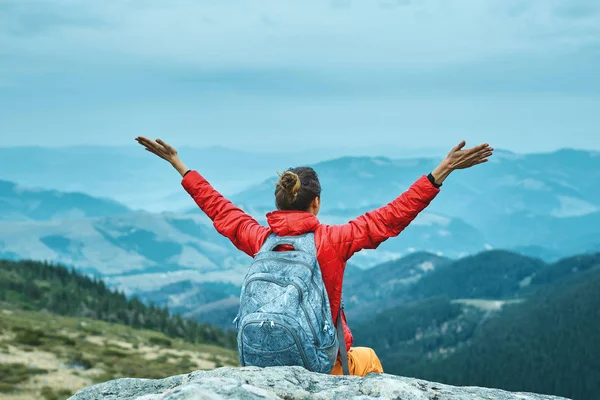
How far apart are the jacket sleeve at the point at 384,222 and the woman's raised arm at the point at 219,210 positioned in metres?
1.26

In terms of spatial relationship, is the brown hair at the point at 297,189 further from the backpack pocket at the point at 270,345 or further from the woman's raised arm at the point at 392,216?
the backpack pocket at the point at 270,345

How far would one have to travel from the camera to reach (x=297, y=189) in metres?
10.6

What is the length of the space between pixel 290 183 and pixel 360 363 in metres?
3.31

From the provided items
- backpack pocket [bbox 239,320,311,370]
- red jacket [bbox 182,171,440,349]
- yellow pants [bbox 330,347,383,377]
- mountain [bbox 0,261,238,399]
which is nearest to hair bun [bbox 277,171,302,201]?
red jacket [bbox 182,171,440,349]

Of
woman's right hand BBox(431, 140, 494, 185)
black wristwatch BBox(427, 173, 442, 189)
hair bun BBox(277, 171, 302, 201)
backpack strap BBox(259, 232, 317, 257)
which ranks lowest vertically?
backpack strap BBox(259, 232, 317, 257)

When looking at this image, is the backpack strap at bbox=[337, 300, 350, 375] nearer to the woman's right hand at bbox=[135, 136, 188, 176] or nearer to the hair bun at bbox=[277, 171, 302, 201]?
the hair bun at bbox=[277, 171, 302, 201]

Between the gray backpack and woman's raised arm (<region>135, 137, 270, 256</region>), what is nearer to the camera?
the gray backpack

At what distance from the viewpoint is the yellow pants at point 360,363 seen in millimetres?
10867

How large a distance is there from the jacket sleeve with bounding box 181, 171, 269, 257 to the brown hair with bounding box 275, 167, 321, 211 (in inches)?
26.5

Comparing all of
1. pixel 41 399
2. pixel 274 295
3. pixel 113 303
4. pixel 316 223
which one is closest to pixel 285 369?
pixel 274 295

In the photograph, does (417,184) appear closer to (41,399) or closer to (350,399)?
(350,399)

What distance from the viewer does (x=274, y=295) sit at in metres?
10.0

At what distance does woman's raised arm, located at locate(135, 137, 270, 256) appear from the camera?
11.4 m

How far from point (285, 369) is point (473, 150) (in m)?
4.37
